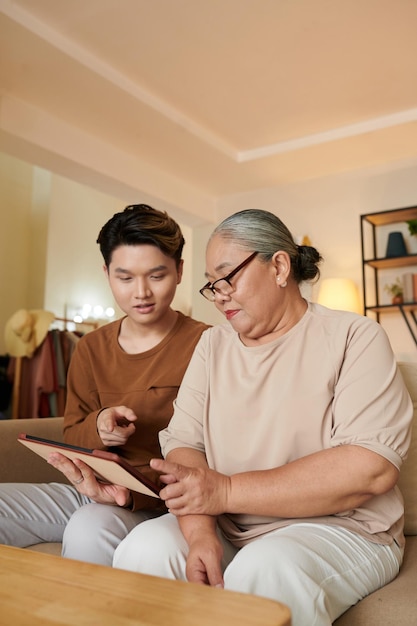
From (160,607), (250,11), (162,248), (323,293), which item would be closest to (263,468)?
(160,607)

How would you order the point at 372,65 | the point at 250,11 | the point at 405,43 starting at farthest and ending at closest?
the point at 372,65 → the point at 405,43 → the point at 250,11

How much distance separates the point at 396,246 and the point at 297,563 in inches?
164

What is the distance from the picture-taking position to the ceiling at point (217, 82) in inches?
128

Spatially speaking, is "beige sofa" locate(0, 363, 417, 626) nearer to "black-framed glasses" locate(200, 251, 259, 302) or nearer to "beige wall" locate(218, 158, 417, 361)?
"black-framed glasses" locate(200, 251, 259, 302)

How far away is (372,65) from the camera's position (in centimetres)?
381

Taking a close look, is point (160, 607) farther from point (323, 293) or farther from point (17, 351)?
point (17, 351)

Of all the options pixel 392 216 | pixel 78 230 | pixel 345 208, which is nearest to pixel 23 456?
pixel 392 216

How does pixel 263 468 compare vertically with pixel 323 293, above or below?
below

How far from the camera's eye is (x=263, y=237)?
1374 millimetres

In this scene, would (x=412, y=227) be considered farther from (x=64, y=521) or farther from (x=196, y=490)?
(x=196, y=490)

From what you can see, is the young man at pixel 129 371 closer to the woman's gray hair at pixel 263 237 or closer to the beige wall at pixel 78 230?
the woman's gray hair at pixel 263 237

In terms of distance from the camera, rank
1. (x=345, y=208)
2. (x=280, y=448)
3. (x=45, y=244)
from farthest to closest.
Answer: (x=45, y=244) → (x=345, y=208) → (x=280, y=448)

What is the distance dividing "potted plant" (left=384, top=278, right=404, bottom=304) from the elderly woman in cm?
358

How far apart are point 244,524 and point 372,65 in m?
3.33
